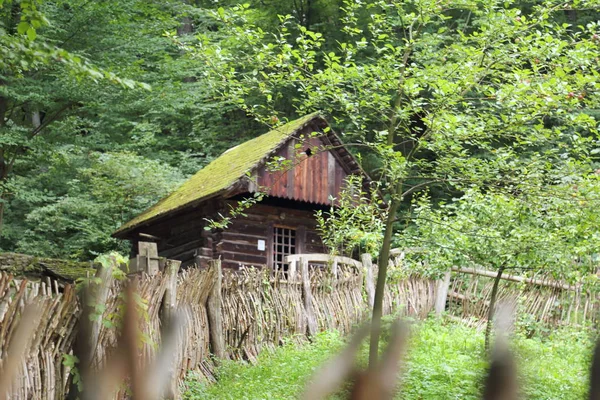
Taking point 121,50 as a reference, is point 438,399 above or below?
below

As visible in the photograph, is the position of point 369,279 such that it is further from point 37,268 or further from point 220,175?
point 37,268

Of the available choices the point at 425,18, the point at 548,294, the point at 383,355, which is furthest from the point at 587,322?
the point at 383,355

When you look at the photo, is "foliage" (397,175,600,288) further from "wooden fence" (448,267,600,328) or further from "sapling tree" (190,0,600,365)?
"wooden fence" (448,267,600,328)

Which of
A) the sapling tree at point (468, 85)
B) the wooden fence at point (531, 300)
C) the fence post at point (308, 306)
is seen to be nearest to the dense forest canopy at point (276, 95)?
the sapling tree at point (468, 85)

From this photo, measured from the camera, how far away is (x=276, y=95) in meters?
9.28

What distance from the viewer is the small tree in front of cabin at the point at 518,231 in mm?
7645

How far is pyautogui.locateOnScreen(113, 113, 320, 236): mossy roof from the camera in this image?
1628 centimetres

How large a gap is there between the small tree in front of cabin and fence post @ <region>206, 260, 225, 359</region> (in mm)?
2616

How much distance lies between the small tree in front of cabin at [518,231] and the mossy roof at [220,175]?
19.8 feet

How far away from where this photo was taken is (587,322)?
536 inches

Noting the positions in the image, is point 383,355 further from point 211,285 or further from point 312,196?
point 312,196

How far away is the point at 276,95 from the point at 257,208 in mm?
8832

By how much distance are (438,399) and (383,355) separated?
791 cm

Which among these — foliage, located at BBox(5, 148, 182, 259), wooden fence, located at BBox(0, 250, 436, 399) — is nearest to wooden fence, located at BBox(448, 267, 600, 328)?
wooden fence, located at BBox(0, 250, 436, 399)
